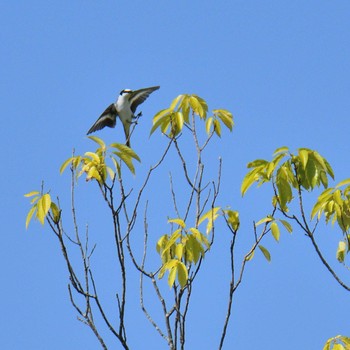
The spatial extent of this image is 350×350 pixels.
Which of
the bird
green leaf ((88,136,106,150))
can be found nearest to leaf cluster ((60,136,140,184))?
green leaf ((88,136,106,150))

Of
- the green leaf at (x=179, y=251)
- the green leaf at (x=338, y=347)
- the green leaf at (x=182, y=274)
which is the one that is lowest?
the green leaf at (x=338, y=347)

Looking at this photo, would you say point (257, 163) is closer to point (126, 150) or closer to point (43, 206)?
point (126, 150)

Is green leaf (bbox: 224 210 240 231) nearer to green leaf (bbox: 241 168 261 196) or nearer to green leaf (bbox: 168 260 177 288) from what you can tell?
green leaf (bbox: 241 168 261 196)

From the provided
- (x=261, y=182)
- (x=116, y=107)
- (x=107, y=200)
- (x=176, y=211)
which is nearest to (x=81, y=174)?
(x=107, y=200)

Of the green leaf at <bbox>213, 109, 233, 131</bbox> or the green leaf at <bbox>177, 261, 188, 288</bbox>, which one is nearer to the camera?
the green leaf at <bbox>177, 261, 188, 288</bbox>

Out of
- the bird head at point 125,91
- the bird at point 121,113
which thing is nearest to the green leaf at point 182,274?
the bird at point 121,113

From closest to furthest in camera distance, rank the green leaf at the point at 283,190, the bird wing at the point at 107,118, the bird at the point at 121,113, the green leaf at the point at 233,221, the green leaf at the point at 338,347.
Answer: the green leaf at the point at 338,347 → the green leaf at the point at 283,190 → the green leaf at the point at 233,221 → the bird at the point at 121,113 → the bird wing at the point at 107,118

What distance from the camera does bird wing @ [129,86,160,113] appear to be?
11969 millimetres

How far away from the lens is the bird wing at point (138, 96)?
12.0 meters

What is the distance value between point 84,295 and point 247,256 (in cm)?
101

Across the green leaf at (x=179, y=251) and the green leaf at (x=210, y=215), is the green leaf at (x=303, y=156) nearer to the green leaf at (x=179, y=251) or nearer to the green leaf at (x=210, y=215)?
the green leaf at (x=210, y=215)

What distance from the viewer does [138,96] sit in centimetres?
1217

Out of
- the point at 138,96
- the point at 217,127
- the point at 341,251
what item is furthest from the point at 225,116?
the point at 138,96

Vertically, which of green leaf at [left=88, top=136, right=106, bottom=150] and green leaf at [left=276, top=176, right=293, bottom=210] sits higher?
green leaf at [left=88, top=136, right=106, bottom=150]
